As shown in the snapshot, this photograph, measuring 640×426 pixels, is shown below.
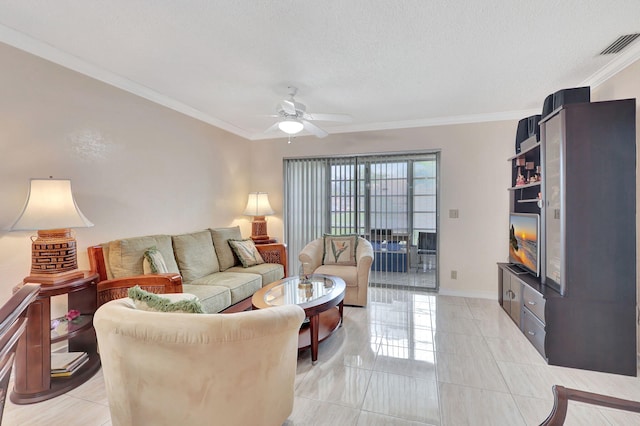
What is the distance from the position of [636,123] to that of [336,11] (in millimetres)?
2564

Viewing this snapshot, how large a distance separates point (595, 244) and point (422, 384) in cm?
173

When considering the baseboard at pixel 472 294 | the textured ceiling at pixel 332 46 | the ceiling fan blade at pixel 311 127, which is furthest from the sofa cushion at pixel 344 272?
the textured ceiling at pixel 332 46

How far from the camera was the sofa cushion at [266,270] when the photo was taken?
3636 mm

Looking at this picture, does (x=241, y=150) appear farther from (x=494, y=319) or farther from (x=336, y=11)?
(x=494, y=319)

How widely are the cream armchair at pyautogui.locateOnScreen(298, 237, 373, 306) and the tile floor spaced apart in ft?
1.80

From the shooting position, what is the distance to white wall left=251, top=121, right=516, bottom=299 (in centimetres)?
402

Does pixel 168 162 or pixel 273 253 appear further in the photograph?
pixel 273 253

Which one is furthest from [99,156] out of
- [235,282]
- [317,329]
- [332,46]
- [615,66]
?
[615,66]

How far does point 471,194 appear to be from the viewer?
4129 millimetres

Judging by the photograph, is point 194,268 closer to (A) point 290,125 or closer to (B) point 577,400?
(A) point 290,125

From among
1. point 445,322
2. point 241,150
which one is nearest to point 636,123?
point 445,322

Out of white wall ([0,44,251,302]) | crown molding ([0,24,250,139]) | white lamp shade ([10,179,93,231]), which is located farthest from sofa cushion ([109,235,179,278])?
crown molding ([0,24,250,139])

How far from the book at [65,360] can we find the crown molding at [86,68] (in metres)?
2.35

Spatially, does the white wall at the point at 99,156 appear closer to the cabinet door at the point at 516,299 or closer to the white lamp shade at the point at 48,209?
the white lamp shade at the point at 48,209
